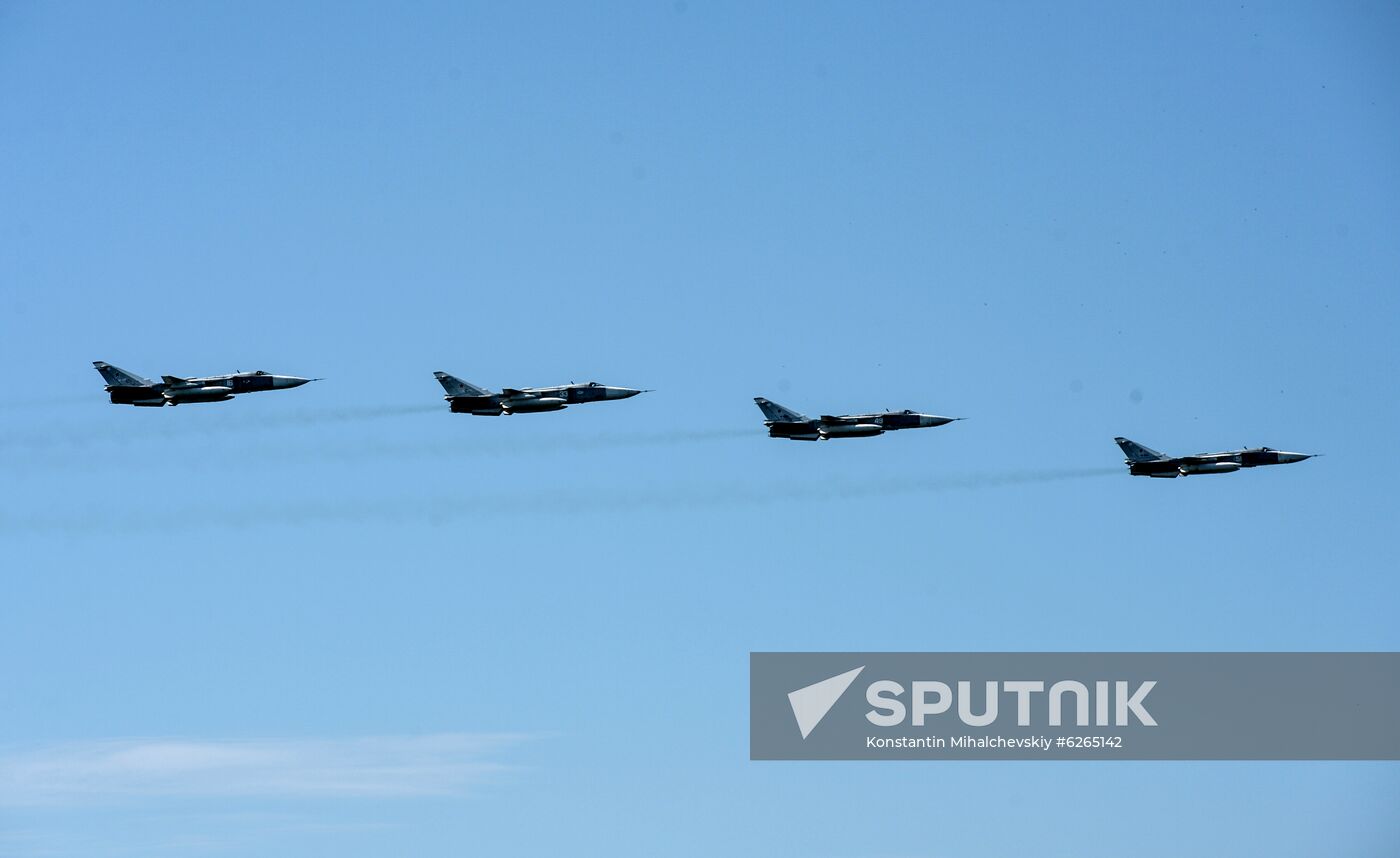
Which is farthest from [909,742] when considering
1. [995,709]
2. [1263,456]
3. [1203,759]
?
[1263,456]

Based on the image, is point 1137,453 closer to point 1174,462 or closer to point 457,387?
point 1174,462

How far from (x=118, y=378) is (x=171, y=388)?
12.6 ft

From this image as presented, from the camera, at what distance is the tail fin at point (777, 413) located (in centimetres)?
17200

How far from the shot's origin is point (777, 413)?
173 metres

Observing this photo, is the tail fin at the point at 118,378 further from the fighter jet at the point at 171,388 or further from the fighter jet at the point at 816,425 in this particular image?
the fighter jet at the point at 816,425

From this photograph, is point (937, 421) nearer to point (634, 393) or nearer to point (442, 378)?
point (634, 393)

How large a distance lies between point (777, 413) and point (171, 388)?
46.2 m

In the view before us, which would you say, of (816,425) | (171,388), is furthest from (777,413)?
(171,388)

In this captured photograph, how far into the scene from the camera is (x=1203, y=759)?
161500 mm

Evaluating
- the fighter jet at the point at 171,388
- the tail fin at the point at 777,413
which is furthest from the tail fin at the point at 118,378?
the tail fin at the point at 777,413

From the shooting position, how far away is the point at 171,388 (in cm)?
16262

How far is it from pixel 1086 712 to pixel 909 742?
13.2 m

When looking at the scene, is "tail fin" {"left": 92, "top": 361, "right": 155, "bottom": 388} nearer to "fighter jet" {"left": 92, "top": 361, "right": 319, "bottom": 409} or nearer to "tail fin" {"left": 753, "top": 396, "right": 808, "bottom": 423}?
"fighter jet" {"left": 92, "top": 361, "right": 319, "bottom": 409}

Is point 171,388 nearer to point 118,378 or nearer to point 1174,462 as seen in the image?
point 118,378
